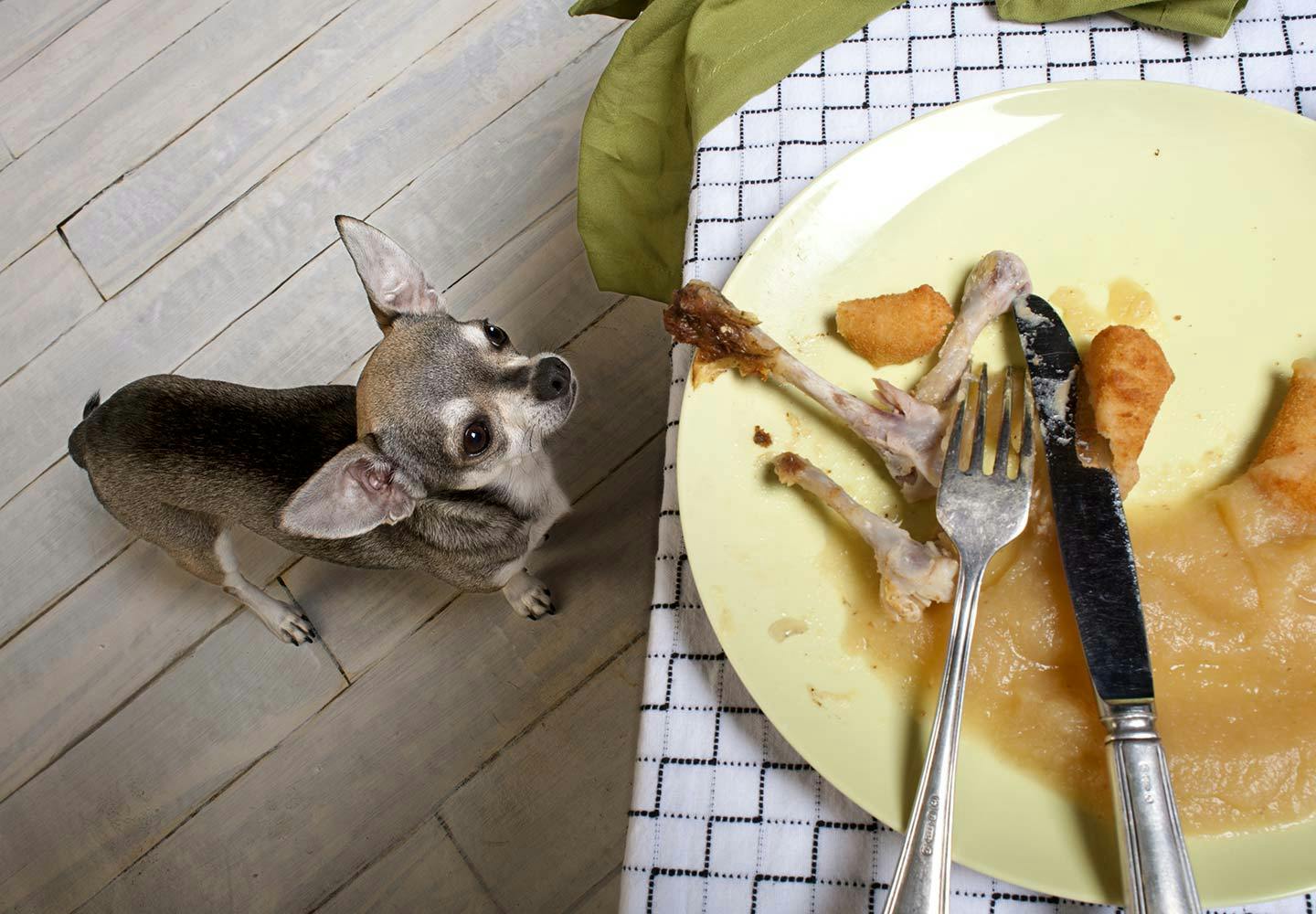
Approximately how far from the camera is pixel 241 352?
237 centimetres

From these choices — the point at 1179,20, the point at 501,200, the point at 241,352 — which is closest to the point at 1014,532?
the point at 1179,20

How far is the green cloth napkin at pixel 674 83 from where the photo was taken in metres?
1.10

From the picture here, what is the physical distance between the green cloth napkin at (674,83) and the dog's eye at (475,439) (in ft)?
1.10

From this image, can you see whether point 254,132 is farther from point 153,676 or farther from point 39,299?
point 153,676

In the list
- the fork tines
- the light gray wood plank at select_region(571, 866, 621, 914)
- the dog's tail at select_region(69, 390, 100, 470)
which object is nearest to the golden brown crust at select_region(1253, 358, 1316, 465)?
the fork tines

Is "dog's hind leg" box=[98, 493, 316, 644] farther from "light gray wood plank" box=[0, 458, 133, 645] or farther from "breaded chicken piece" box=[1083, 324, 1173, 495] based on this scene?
"breaded chicken piece" box=[1083, 324, 1173, 495]

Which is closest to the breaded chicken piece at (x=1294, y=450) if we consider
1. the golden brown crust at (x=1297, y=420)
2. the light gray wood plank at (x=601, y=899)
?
the golden brown crust at (x=1297, y=420)

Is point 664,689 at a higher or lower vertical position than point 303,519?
lower

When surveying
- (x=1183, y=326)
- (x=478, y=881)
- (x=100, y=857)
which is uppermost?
(x=1183, y=326)

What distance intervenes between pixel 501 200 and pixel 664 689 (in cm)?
175

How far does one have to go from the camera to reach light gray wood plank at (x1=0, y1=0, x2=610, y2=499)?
239cm

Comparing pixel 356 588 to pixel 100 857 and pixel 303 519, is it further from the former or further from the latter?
pixel 303 519

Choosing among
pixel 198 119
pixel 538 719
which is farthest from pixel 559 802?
pixel 198 119

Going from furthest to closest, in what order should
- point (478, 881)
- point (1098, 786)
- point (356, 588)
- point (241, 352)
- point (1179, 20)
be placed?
point (241, 352), point (356, 588), point (478, 881), point (1179, 20), point (1098, 786)
